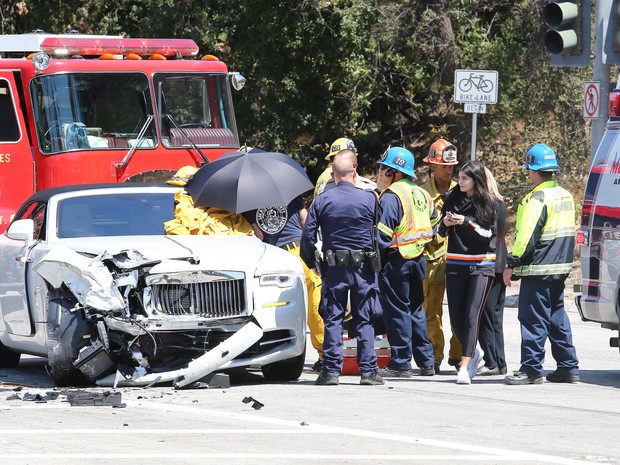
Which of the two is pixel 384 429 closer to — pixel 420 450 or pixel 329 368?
pixel 420 450

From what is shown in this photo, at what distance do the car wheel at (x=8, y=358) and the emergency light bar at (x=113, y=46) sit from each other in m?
4.97

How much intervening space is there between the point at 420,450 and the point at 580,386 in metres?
3.61

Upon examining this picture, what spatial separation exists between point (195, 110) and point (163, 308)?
6.82m

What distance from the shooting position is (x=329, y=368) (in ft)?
34.1

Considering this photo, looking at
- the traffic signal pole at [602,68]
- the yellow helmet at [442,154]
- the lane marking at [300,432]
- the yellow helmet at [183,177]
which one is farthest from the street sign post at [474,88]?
the lane marking at [300,432]

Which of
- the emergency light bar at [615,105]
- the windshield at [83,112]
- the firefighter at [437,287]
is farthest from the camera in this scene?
the windshield at [83,112]

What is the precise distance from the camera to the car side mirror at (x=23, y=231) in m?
10.9

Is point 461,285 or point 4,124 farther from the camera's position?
point 4,124

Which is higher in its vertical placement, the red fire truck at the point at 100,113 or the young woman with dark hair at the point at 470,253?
the red fire truck at the point at 100,113

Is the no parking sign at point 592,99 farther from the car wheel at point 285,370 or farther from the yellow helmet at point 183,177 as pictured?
the car wheel at point 285,370

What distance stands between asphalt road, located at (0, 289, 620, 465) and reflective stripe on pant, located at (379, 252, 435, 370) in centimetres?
22

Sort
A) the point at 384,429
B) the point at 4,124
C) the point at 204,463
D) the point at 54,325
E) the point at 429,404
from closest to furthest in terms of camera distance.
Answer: the point at 204,463, the point at 384,429, the point at 429,404, the point at 54,325, the point at 4,124

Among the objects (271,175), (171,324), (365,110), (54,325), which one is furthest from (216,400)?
(365,110)

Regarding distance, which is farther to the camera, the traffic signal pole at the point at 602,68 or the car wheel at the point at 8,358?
the traffic signal pole at the point at 602,68
